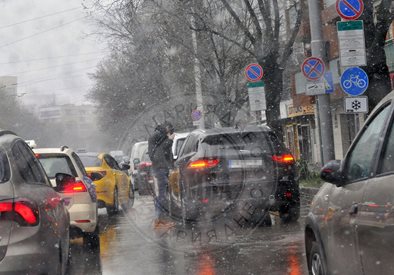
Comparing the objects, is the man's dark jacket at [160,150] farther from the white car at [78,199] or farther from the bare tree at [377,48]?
the bare tree at [377,48]

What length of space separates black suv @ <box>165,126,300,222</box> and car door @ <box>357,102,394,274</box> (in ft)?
18.0

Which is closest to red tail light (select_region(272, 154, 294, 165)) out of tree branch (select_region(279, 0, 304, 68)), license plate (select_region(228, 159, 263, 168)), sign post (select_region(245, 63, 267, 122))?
license plate (select_region(228, 159, 263, 168))

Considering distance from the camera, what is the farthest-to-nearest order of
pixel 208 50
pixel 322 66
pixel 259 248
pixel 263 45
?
pixel 208 50 → pixel 263 45 → pixel 322 66 → pixel 259 248

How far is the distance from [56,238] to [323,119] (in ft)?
33.0

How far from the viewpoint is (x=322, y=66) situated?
44.0ft

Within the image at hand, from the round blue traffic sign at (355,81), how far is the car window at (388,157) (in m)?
8.19

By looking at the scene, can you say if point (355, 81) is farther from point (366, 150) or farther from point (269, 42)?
point (366, 150)

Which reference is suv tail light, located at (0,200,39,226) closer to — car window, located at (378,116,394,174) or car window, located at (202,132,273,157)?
car window, located at (378,116,394,174)

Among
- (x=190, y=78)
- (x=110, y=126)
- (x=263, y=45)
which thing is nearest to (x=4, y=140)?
(x=263, y=45)

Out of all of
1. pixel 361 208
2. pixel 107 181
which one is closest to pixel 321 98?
pixel 107 181

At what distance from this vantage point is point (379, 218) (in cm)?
341

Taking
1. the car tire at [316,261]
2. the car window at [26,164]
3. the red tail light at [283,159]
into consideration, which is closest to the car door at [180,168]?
the red tail light at [283,159]

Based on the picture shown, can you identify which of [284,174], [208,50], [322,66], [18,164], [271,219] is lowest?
[271,219]

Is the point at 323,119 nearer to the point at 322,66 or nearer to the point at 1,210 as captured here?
the point at 322,66
